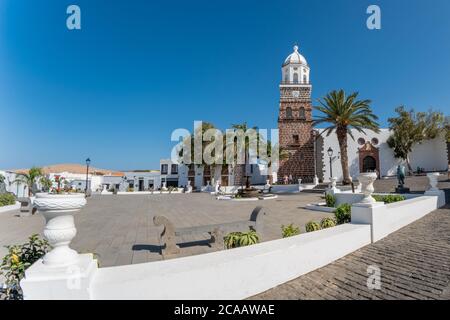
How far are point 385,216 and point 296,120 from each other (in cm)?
2761

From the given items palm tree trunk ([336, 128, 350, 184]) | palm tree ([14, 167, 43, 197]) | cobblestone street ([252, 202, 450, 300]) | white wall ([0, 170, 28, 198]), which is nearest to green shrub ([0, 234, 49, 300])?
cobblestone street ([252, 202, 450, 300])

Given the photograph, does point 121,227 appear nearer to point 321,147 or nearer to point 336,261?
point 336,261

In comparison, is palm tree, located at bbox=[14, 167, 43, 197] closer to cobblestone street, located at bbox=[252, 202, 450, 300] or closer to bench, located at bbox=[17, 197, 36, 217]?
bench, located at bbox=[17, 197, 36, 217]

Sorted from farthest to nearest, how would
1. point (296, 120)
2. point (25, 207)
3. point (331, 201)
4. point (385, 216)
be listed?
1. point (296, 120)
2. point (331, 201)
3. point (25, 207)
4. point (385, 216)

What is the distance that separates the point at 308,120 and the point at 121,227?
2870cm

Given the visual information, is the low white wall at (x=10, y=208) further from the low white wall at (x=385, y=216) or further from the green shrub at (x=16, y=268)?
the low white wall at (x=385, y=216)

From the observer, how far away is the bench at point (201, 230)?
15.1 ft

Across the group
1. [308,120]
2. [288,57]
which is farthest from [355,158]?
[288,57]

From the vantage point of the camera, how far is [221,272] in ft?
8.63

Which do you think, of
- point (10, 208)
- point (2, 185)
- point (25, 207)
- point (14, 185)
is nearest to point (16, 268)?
point (25, 207)

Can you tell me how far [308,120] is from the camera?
104 feet

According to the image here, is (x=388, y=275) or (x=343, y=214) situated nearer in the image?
(x=388, y=275)

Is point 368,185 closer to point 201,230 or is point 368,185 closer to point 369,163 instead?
point 201,230
